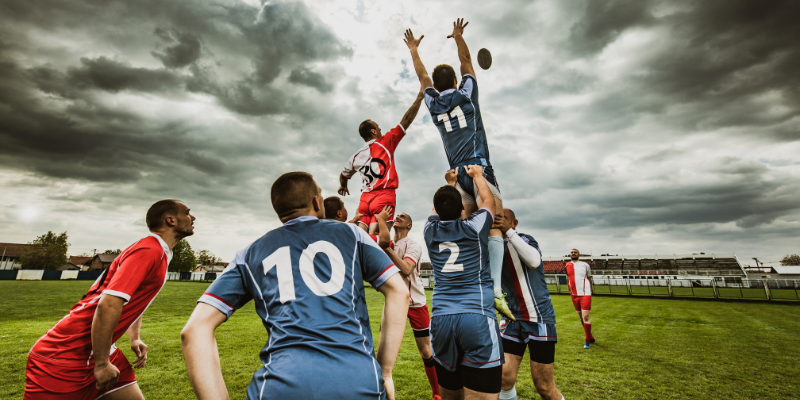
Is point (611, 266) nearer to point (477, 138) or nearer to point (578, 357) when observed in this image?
point (578, 357)

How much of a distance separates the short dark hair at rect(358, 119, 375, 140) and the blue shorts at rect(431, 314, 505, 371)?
3.46 meters

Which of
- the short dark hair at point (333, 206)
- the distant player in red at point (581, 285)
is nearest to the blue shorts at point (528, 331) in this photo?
the short dark hair at point (333, 206)

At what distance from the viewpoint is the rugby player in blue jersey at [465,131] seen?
12.8 ft

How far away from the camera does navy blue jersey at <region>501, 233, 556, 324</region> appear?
4.09 metres

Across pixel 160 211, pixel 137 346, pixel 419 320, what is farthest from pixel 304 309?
pixel 419 320

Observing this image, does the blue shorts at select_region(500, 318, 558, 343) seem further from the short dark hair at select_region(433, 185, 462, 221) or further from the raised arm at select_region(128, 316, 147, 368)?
the raised arm at select_region(128, 316, 147, 368)

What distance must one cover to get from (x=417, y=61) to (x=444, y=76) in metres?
0.65

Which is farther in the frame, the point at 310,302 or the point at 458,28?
the point at 458,28

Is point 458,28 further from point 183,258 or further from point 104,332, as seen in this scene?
point 183,258

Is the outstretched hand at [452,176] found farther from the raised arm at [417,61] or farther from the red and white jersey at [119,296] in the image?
the red and white jersey at [119,296]

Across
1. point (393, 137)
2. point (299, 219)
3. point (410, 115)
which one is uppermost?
point (410, 115)

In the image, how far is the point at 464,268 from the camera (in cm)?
339

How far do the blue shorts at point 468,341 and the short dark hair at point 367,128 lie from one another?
11.4 feet

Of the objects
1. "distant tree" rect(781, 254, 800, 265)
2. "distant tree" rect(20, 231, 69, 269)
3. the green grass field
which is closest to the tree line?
"distant tree" rect(20, 231, 69, 269)
